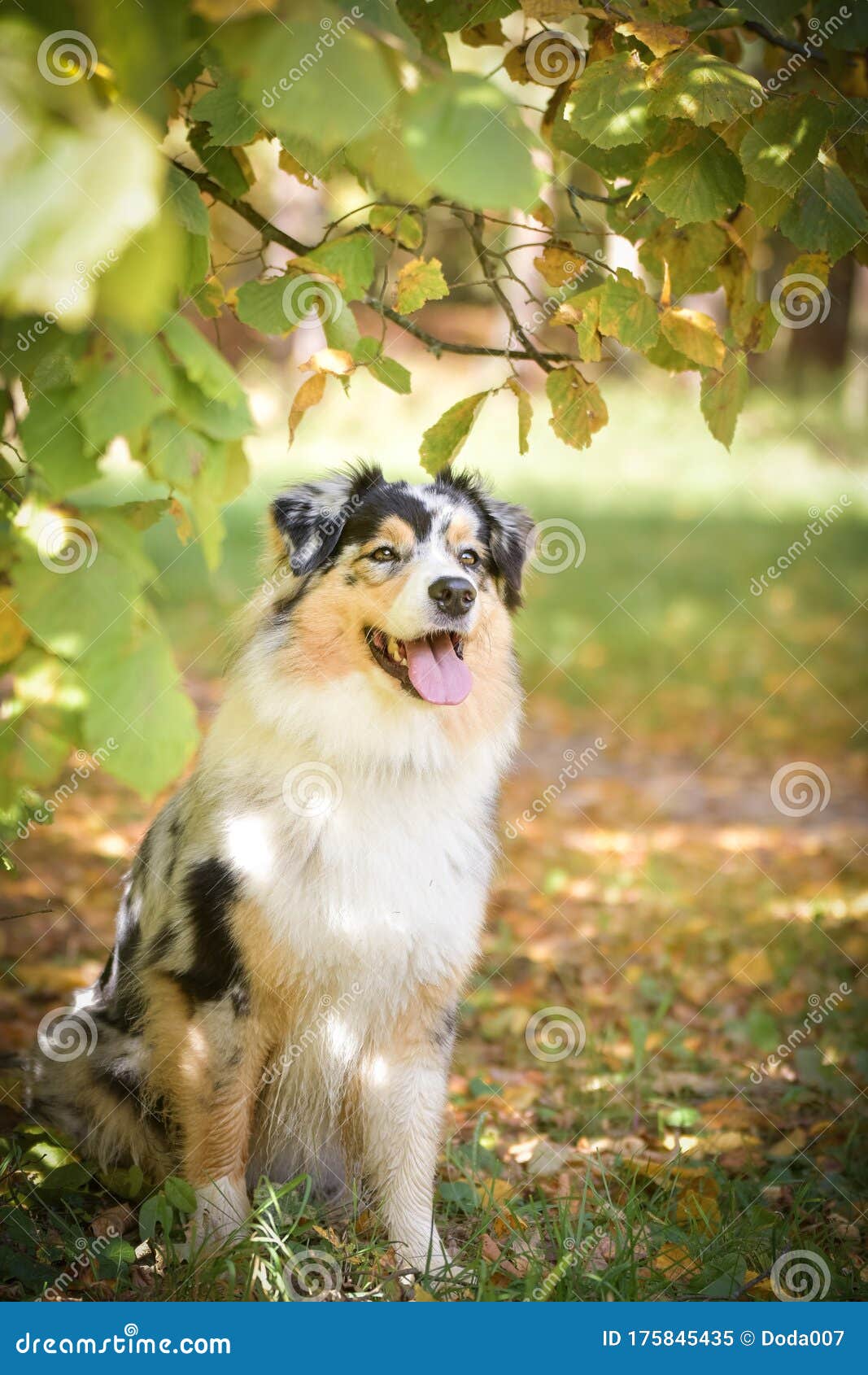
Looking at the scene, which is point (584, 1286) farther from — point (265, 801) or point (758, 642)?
point (758, 642)

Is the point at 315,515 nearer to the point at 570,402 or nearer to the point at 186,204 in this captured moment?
the point at 570,402

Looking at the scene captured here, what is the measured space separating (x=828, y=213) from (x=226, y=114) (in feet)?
4.47

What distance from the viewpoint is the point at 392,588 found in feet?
10.0

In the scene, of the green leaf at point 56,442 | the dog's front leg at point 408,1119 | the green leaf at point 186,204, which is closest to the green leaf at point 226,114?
the green leaf at point 186,204

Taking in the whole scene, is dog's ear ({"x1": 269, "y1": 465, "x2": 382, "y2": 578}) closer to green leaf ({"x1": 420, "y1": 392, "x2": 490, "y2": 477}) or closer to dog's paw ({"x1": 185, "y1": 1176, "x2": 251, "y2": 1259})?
green leaf ({"x1": 420, "y1": 392, "x2": 490, "y2": 477})

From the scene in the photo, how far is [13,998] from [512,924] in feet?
8.37

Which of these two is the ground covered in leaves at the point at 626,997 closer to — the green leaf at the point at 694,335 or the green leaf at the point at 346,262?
the green leaf at the point at 694,335

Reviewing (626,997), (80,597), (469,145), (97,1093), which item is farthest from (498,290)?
(626,997)

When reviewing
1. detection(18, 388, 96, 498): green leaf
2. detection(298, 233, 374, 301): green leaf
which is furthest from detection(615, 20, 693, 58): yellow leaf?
detection(18, 388, 96, 498): green leaf

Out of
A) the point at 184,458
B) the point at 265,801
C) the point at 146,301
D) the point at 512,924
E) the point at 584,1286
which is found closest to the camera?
the point at 146,301

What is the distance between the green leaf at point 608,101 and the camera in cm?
236

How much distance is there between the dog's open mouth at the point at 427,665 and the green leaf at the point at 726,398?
900 millimetres

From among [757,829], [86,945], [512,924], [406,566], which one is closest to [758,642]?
[757,829]

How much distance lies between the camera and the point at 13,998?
15.0ft
